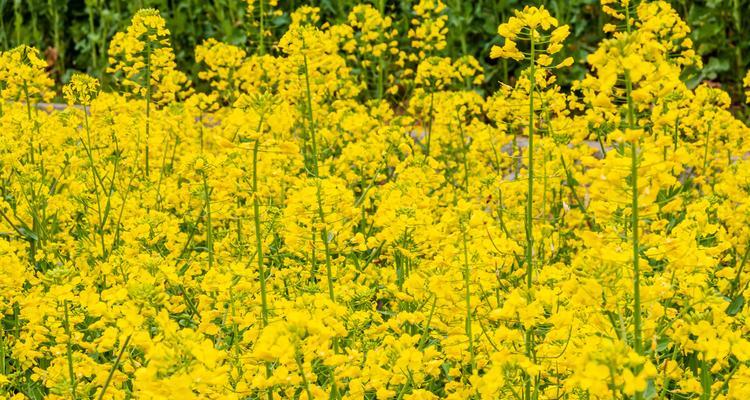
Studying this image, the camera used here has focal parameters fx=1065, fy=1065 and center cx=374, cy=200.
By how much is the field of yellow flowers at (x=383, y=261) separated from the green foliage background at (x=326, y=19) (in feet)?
10.2

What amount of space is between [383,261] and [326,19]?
4.73 metres

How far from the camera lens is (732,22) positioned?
8656 mm

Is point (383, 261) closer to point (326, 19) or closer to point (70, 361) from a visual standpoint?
point (70, 361)

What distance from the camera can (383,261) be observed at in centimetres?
516

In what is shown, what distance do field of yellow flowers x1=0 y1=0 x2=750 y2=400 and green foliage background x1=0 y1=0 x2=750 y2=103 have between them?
10.2ft

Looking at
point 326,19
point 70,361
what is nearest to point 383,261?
point 70,361

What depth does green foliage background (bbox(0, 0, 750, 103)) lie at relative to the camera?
8.52 metres

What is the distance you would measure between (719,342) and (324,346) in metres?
0.84

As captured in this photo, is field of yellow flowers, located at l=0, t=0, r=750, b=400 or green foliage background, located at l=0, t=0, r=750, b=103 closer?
field of yellow flowers, located at l=0, t=0, r=750, b=400

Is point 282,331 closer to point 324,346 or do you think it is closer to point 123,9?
point 324,346

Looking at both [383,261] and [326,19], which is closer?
[383,261]

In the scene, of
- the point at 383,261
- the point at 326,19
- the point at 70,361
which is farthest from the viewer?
the point at 326,19

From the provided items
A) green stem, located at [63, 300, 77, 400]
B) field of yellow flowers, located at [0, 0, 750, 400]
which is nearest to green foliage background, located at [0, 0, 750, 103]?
field of yellow flowers, located at [0, 0, 750, 400]

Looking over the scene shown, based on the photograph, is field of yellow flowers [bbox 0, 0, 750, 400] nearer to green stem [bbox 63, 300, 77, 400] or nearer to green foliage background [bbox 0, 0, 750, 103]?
green stem [bbox 63, 300, 77, 400]
